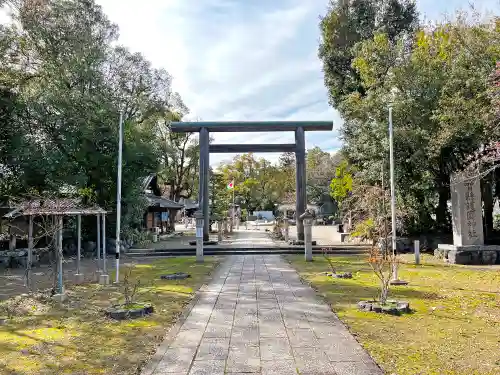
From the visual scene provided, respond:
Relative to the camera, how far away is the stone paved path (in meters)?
4.56

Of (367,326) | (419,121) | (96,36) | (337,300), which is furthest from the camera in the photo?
(96,36)

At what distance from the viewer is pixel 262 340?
5.54 meters

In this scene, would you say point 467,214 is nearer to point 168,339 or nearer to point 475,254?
point 475,254

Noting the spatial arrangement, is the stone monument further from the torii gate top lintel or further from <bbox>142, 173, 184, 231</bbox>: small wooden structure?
<bbox>142, 173, 184, 231</bbox>: small wooden structure

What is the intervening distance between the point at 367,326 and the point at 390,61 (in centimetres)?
1409

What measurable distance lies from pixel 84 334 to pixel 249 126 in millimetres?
14391

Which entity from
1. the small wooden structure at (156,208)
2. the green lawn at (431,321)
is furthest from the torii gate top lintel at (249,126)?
the green lawn at (431,321)

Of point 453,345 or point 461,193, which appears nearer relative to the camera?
point 453,345

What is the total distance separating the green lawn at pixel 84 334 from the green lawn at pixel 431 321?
117 inches

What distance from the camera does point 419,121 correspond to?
15.8m

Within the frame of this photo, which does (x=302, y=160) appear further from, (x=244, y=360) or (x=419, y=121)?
(x=244, y=360)

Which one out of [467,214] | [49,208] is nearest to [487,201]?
[467,214]

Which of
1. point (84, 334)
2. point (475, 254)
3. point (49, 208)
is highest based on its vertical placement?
point (49, 208)

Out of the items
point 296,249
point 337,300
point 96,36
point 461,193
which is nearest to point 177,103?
point 96,36
